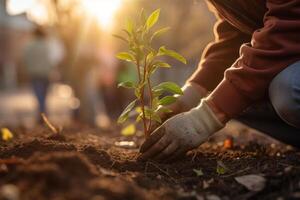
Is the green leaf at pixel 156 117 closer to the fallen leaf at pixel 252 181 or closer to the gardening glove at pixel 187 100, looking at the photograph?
the gardening glove at pixel 187 100

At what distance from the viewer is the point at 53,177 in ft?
5.36

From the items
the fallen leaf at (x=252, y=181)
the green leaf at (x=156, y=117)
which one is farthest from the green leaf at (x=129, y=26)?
the fallen leaf at (x=252, y=181)

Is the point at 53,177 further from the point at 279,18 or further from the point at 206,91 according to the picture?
the point at 206,91

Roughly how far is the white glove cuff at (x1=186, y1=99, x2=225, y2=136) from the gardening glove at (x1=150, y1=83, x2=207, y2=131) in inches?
18.2

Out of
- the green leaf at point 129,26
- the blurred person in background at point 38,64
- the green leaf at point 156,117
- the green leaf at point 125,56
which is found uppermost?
the green leaf at point 129,26

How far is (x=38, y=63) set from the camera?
9180 millimetres

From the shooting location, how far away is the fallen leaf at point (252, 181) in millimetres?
2053

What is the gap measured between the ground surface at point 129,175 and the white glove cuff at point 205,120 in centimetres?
19

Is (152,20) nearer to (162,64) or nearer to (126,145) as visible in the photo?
(162,64)

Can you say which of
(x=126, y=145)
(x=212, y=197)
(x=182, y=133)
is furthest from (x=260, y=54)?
(x=126, y=145)

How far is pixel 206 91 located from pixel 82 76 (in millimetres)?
6033

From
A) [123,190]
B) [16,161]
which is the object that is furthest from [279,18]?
[16,161]

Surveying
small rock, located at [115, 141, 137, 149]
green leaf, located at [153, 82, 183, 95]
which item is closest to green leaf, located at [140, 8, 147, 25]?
green leaf, located at [153, 82, 183, 95]

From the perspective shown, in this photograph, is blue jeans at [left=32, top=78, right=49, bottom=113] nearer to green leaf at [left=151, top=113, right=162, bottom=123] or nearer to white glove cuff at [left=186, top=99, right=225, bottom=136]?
green leaf at [left=151, top=113, right=162, bottom=123]
